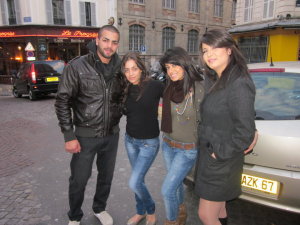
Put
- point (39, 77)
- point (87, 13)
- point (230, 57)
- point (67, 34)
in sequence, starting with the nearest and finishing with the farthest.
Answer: point (230, 57)
point (39, 77)
point (67, 34)
point (87, 13)

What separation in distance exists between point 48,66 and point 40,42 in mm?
9664

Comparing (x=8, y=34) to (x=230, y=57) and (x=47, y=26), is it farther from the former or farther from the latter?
(x=230, y=57)

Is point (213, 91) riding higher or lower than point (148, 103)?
higher

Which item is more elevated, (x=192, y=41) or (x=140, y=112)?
(x=192, y=41)

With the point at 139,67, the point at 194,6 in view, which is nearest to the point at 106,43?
the point at 139,67

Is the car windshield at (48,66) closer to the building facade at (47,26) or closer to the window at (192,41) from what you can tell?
the building facade at (47,26)

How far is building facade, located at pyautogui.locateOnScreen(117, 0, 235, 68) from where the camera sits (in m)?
23.3

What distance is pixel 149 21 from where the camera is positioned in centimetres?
2473

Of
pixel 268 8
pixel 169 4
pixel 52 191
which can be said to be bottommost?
pixel 52 191

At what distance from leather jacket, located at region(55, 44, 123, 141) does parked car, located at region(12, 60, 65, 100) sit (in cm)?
964

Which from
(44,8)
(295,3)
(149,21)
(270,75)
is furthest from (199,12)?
(270,75)

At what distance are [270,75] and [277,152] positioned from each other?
41.9 inches

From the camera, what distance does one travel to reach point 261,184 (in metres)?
2.44

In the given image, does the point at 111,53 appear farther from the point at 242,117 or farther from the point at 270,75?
the point at 270,75
